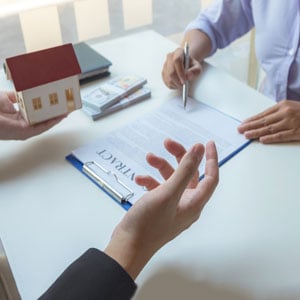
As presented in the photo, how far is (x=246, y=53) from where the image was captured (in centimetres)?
226

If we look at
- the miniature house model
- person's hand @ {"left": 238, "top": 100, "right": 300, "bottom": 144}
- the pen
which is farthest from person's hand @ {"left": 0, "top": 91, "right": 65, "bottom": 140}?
person's hand @ {"left": 238, "top": 100, "right": 300, "bottom": 144}

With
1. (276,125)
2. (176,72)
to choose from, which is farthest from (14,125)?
(276,125)

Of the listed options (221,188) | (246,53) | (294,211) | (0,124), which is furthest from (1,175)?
(246,53)

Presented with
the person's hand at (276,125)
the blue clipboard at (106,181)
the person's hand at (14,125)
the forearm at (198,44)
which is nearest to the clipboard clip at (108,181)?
the blue clipboard at (106,181)

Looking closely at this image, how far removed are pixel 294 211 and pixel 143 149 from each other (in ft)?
0.94

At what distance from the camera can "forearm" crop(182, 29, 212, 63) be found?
1089mm

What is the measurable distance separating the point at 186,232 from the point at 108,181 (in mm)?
164

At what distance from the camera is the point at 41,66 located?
2.56ft

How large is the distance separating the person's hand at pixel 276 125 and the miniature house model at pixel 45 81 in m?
0.34

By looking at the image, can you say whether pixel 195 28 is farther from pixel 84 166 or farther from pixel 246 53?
pixel 246 53

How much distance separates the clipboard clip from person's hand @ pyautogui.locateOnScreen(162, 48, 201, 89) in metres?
0.31

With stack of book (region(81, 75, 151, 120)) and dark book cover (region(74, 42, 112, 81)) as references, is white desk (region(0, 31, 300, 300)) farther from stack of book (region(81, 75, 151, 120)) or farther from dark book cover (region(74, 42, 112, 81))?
dark book cover (region(74, 42, 112, 81))

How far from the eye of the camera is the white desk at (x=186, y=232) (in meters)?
0.58

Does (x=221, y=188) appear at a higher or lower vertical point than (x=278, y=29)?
lower
